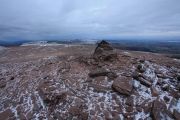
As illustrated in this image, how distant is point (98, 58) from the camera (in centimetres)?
1129

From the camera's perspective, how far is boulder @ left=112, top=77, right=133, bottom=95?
6569mm

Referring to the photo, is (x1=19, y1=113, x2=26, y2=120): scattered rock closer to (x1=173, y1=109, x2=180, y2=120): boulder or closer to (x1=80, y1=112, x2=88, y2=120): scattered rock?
(x1=80, y1=112, x2=88, y2=120): scattered rock

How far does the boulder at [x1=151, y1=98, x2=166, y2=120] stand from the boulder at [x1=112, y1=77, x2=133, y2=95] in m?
1.54

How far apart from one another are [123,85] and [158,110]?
7.58 ft

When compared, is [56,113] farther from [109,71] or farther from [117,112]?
[109,71]

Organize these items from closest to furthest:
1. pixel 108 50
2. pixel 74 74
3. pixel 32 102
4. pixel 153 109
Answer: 1. pixel 153 109
2. pixel 32 102
3. pixel 74 74
4. pixel 108 50

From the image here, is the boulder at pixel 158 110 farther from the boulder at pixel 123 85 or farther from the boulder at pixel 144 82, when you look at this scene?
the boulder at pixel 123 85

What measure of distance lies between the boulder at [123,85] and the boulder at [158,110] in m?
1.54

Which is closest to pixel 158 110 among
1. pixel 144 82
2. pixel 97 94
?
pixel 144 82

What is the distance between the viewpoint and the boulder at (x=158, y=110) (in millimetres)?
5075

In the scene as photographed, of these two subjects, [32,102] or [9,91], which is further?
[9,91]

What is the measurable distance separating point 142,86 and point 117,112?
3034 millimetres

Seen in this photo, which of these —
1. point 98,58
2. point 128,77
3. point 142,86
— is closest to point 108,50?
point 98,58

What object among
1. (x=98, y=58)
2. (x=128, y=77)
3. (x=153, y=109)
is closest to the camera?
(x=153, y=109)
